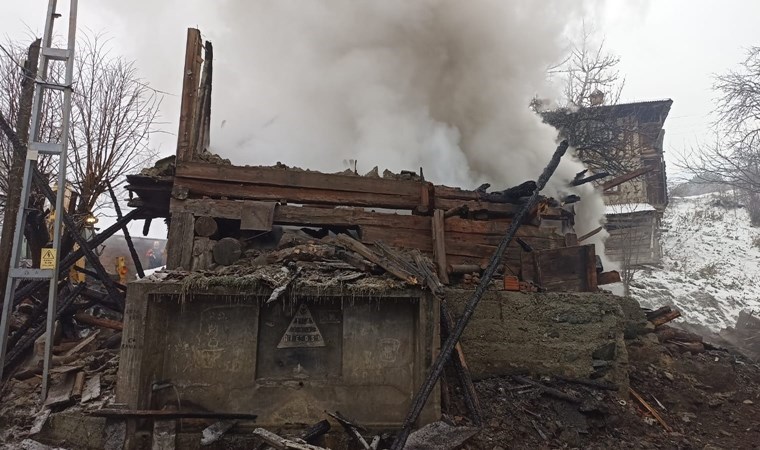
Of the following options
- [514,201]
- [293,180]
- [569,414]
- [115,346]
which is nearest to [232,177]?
[293,180]

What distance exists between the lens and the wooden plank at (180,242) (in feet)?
23.9

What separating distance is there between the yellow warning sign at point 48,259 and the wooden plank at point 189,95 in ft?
8.53

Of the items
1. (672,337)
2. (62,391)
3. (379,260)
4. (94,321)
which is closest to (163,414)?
(62,391)

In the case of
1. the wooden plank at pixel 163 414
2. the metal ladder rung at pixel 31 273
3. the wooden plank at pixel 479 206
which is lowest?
the wooden plank at pixel 163 414

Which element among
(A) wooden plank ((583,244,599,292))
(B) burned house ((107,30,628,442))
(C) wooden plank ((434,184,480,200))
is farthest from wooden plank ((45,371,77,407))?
(A) wooden plank ((583,244,599,292))

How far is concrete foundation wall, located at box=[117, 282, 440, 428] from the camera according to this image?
633 centimetres

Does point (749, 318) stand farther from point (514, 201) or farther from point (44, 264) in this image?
point (44, 264)

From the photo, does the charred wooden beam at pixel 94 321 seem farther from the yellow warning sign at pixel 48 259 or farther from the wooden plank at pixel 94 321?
the yellow warning sign at pixel 48 259

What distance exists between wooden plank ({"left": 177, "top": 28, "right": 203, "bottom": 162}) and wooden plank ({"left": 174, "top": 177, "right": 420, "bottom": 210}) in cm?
64

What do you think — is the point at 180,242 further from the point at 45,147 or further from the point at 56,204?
the point at 45,147

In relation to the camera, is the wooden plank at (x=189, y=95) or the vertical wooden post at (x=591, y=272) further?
the vertical wooden post at (x=591, y=272)

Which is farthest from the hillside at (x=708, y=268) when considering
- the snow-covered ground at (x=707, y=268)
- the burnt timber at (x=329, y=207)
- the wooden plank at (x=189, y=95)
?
the wooden plank at (x=189, y=95)

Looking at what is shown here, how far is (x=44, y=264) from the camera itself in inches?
256

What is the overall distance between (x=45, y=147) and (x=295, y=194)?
4.22 meters
